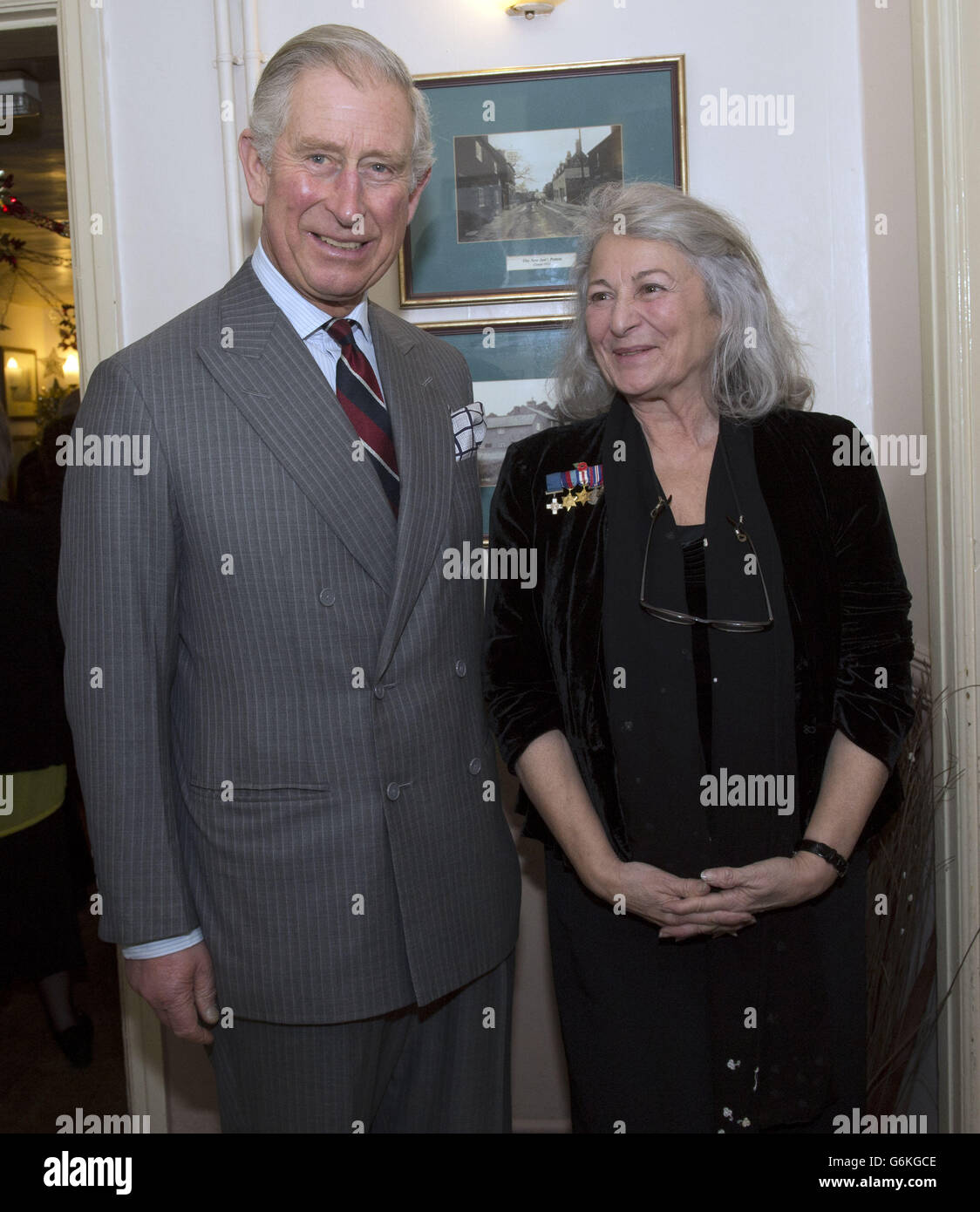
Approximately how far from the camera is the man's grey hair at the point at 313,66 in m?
1.58

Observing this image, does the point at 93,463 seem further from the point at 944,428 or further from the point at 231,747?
the point at 944,428

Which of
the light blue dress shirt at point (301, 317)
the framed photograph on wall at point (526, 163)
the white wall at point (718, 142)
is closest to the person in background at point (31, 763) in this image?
the white wall at point (718, 142)

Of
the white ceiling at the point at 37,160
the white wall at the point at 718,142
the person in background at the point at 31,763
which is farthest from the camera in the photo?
the person in background at the point at 31,763

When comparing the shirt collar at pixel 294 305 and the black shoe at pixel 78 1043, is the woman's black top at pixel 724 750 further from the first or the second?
the black shoe at pixel 78 1043

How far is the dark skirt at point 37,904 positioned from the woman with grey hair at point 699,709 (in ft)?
6.13

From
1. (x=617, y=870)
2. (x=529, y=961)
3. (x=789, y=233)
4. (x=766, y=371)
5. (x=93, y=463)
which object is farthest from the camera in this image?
(x=529, y=961)

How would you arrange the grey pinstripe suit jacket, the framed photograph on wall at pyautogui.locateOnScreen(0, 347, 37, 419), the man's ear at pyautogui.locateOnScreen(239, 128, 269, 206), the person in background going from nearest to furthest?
the grey pinstripe suit jacket → the man's ear at pyautogui.locateOnScreen(239, 128, 269, 206) → the person in background → the framed photograph on wall at pyautogui.locateOnScreen(0, 347, 37, 419)

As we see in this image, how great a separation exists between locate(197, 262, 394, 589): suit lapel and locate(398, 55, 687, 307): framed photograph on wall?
0.94 m

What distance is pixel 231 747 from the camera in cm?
157

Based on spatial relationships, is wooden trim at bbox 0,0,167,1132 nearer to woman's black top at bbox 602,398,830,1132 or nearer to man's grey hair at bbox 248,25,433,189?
man's grey hair at bbox 248,25,433,189

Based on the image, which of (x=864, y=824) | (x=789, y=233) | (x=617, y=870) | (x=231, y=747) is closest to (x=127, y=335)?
(x=231, y=747)

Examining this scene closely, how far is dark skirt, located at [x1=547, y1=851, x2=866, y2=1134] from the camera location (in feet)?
5.70

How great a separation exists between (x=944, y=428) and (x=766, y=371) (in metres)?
0.46

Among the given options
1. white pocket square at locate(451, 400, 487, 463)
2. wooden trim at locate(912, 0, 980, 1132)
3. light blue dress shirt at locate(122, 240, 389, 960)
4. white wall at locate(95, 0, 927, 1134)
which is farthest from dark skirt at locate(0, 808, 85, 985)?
wooden trim at locate(912, 0, 980, 1132)
